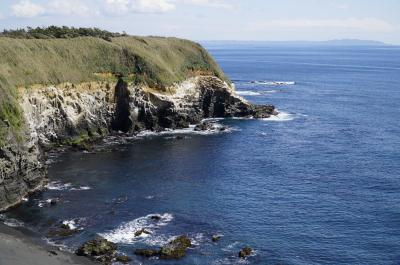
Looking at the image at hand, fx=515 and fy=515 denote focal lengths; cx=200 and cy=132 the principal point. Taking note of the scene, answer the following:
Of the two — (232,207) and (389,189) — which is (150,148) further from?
(389,189)

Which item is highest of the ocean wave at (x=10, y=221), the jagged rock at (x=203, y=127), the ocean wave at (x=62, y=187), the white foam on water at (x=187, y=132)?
the jagged rock at (x=203, y=127)

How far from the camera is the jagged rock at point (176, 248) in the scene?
4966cm

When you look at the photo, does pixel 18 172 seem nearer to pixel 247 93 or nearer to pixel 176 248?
pixel 176 248

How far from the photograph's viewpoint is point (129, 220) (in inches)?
2317

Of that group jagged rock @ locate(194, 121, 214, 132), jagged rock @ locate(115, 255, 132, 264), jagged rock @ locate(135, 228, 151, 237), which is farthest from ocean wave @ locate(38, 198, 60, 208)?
jagged rock @ locate(194, 121, 214, 132)

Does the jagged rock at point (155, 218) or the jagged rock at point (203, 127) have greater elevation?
the jagged rock at point (203, 127)

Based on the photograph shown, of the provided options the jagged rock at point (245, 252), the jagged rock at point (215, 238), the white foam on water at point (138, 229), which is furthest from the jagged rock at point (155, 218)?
the jagged rock at point (245, 252)

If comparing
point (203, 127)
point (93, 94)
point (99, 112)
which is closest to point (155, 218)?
point (99, 112)

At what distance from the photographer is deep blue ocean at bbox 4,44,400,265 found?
173ft

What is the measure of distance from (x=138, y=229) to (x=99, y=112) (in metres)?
46.5

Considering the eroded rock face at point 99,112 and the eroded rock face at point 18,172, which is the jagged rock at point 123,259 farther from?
the eroded rock face at point 99,112

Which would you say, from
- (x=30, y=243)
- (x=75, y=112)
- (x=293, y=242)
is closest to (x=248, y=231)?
(x=293, y=242)

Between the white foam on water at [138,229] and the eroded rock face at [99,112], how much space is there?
16097mm

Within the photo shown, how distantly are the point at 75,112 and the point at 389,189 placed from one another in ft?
180
